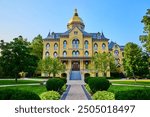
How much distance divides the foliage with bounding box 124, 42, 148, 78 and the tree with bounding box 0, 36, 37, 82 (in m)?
14.6

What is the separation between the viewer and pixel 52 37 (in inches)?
1906

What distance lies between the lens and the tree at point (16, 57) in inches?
991

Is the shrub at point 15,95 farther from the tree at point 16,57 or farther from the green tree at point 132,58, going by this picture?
the green tree at point 132,58

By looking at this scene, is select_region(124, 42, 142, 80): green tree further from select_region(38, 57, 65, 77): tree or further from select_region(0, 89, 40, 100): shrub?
select_region(0, 89, 40, 100): shrub

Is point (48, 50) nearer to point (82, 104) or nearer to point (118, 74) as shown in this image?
point (118, 74)

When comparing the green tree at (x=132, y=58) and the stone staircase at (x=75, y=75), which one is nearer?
the green tree at (x=132, y=58)

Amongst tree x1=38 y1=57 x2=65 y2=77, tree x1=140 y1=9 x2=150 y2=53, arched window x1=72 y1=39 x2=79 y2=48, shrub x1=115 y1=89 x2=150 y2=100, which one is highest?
arched window x1=72 y1=39 x2=79 y2=48

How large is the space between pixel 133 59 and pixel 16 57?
1748cm

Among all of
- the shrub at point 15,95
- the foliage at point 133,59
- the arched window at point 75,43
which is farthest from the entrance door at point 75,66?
the shrub at point 15,95

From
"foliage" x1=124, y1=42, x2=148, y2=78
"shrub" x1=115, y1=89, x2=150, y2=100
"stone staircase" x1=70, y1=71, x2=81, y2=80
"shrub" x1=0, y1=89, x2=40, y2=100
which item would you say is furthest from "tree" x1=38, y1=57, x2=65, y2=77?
"shrub" x1=0, y1=89, x2=40, y2=100

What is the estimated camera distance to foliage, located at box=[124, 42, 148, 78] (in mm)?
35406

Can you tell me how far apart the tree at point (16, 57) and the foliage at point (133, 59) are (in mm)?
14647

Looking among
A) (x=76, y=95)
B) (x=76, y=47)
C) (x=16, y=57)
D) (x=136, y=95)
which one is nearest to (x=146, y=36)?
(x=76, y=95)

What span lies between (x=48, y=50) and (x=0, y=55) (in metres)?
21.5
